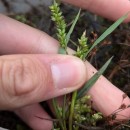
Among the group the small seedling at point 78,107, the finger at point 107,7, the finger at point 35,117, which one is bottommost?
the finger at point 35,117

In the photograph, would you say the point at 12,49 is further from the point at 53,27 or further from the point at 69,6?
the point at 69,6

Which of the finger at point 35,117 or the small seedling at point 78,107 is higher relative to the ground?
the small seedling at point 78,107

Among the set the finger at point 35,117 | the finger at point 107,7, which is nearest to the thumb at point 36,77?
the finger at point 35,117

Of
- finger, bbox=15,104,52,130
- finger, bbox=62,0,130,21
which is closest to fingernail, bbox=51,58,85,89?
finger, bbox=15,104,52,130

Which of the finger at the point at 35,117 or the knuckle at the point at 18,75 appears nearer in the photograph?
the knuckle at the point at 18,75

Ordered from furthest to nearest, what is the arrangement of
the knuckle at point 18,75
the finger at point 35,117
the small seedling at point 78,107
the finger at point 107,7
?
the finger at point 107,7 → the finger at point 35,117 → the small seedling at point 78,107 → the knuckle at point 18,75

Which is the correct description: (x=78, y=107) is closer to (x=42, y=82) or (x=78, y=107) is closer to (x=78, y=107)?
(x=78, y=107)

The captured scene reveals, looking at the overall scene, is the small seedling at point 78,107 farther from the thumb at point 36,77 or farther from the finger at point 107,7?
the finger at point 107,7

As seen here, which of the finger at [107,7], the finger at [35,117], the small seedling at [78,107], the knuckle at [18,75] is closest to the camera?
the knuckle at [18,75]
